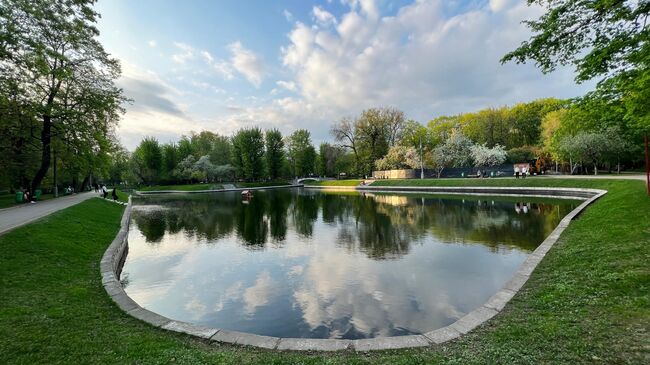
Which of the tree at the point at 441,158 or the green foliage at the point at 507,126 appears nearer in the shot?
the tree at the point at 441,158

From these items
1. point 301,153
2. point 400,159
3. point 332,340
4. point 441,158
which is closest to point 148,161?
point 301,153

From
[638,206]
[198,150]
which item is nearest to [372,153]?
[198,150]

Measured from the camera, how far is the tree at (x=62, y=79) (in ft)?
58.9

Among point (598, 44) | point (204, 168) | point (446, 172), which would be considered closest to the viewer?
point (598, 44)

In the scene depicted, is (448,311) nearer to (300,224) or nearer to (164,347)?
(164,347)

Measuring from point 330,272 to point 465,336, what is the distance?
5.64 metres

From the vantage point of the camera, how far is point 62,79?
23.5 metres

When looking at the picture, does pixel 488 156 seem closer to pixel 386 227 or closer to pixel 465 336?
pixel 386 227

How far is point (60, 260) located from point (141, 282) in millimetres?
2293

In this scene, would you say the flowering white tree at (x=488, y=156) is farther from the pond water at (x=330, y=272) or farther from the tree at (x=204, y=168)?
the tree at (x=204, y=168)

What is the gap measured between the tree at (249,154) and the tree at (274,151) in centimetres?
169

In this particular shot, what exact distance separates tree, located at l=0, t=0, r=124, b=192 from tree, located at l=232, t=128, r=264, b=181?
45952 millimetres

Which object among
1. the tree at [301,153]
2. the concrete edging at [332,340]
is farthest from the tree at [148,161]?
the concrete edging at [332,340]

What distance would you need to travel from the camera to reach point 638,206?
12281 mm
